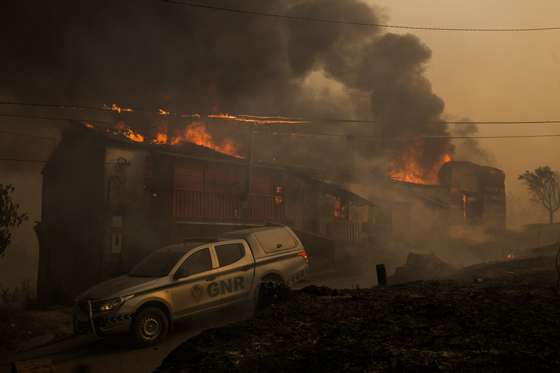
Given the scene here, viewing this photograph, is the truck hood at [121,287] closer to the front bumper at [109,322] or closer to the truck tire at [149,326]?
the front bumper at [109,322]

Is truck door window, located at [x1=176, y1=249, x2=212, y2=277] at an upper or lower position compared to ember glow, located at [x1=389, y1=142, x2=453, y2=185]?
lower

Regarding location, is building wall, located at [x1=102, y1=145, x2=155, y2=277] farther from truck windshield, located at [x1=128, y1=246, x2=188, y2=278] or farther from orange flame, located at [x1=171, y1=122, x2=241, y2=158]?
orange flame, located at [x1=171, y1=122, x2=241, y2=158]

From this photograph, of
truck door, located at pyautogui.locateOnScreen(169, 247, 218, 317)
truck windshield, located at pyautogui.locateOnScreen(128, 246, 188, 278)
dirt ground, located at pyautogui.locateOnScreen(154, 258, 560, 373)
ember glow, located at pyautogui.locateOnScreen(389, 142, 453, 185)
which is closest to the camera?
dirt ground, located at pyautogui.locateOnScreen(154, 258, 560, 373)

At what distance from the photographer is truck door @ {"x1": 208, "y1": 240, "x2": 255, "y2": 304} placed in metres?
8.92

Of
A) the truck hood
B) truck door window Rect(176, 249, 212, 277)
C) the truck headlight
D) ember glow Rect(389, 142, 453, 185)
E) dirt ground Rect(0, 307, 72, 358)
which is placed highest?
ember glow Rect(389, 142, 453, 185)

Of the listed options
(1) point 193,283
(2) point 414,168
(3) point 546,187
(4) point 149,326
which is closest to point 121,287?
(4) point 149,326

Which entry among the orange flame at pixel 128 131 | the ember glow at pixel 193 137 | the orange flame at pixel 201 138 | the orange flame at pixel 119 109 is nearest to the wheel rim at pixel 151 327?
the orange flame at pixel 119 109

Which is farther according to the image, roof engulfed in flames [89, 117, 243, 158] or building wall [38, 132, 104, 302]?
roof engulfed in flames [89, 117, 243, 158]

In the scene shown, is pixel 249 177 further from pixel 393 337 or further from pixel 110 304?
pixel 393 337

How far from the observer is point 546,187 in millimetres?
74750

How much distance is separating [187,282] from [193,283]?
114mm

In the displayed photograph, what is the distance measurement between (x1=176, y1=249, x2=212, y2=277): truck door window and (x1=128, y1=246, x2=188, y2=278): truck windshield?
0.20 m

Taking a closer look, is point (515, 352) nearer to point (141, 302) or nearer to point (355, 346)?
point (355, 346)

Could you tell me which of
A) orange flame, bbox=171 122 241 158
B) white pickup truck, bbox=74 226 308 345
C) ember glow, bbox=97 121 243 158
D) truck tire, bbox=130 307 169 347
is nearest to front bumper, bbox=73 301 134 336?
white pickup truck, bbox=74 226 308 345
